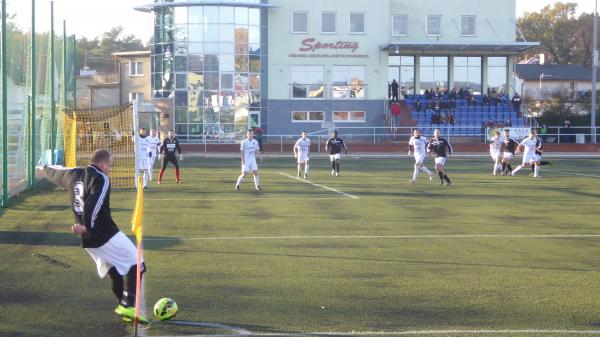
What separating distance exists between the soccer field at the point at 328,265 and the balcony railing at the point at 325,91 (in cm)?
3525

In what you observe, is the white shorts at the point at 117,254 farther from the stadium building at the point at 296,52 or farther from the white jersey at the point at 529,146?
the stadium building at the point at 296,52

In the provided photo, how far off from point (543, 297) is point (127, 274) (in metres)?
4.76

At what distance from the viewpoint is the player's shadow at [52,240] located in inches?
538

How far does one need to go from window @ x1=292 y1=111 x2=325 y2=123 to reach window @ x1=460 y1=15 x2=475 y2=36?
11970 millimetres

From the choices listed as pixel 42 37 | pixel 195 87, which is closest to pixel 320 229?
pixel 42 37

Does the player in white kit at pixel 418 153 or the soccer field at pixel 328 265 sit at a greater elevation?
the player in white kit at pixel 418 153

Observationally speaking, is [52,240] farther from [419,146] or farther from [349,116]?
[349,116]

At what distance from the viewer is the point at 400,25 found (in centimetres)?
5941

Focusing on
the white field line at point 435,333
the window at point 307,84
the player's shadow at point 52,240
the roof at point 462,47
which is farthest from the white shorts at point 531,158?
the window at point 307,84

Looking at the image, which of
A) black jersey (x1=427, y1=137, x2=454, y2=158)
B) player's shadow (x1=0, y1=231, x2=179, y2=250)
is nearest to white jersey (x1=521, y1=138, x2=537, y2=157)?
black jersey (x1=427, y1=137, x2=454, y2=158)

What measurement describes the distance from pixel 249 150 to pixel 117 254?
55.2ft

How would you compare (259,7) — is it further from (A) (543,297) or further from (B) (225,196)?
(A) (543,297)

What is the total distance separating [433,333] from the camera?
312 inches

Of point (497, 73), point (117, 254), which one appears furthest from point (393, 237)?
point (497, 73)
